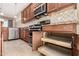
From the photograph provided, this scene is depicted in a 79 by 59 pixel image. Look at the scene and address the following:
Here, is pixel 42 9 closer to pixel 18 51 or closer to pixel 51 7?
pixel 51 7

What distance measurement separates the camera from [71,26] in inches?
63.7

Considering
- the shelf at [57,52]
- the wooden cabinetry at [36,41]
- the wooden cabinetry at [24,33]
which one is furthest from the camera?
the wooden cabinetry at [24,33]

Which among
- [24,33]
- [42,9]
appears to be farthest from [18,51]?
[24,33]

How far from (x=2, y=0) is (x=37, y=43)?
188 cm

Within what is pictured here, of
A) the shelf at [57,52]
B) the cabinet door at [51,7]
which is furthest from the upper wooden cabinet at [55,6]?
the shelf at [57,52]

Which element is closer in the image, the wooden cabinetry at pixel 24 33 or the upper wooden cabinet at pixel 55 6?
the upper wooden cabinet at pixel 55 6

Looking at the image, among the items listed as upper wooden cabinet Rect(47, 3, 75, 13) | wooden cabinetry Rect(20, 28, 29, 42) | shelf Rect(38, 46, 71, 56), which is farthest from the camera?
wooden cabinetry Rect(20, 28, 29, 42)

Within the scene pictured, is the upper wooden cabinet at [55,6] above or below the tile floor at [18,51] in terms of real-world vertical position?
above

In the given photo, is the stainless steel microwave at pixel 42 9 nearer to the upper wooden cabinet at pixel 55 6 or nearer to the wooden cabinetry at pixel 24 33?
the upper wooden cabinet at pixel 55 6

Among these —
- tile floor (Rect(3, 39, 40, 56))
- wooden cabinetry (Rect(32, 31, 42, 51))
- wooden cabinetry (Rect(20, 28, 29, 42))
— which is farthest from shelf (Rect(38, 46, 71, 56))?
wooden cabinetry (Rect(20, 28, 29, 42))

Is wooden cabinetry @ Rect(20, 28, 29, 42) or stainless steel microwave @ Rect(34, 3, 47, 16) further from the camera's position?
wooden cabinetry @ Rect(20, 28, 29, 42)

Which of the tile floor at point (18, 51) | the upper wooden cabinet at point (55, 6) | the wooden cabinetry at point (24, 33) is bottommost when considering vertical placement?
the tile floor at point (18, 51)

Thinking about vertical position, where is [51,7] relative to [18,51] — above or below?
above

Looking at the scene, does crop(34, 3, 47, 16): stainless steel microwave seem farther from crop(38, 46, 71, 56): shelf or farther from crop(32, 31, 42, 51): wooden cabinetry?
crop(38, 46, 71, 56): shelf
